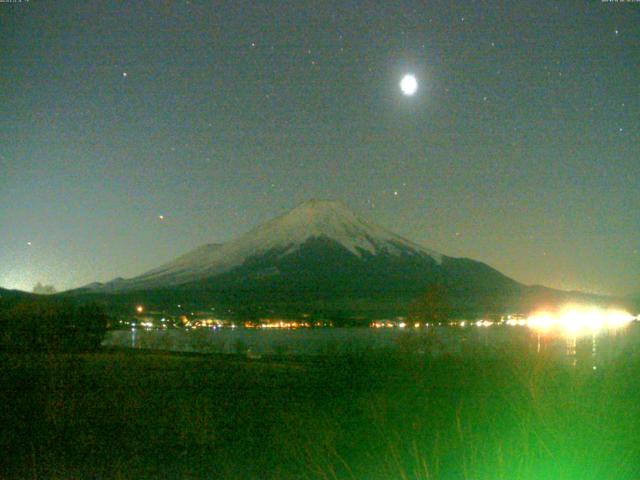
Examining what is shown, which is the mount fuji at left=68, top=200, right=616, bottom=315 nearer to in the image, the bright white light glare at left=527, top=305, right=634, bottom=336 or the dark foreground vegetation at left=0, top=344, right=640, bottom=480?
the bright white light glare at left=527, top=305, right=634, bottom=336

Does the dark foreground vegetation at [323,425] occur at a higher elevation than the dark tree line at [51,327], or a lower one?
lower

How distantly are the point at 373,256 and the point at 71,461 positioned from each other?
125717mm

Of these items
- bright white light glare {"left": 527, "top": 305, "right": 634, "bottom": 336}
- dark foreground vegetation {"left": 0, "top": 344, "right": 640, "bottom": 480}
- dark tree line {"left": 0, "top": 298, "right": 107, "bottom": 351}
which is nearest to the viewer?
dark foreground vegetation {"left": 0, "top": 344, "right": 640, "bottom": 480}

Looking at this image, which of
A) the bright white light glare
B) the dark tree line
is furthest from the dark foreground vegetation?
the bright white light glare

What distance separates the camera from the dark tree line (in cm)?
3400

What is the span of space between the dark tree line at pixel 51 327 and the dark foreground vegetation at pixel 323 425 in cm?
1278

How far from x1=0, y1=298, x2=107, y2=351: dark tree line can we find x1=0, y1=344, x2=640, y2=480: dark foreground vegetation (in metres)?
12.8

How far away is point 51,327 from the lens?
3481 centimetres

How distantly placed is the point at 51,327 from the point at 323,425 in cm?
2426

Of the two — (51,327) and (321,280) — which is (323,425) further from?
(321,280)

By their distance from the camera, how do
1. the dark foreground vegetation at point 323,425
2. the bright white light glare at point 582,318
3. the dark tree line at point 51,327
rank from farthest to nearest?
the bright white light glare at point 582,318
the dark tree line at point 51,327
the dark foreground vegetation at point 323,425

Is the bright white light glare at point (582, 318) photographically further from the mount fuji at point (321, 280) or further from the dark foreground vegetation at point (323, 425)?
the dark foreground vegetation at point (323, 425)

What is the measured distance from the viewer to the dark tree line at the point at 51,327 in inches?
1339

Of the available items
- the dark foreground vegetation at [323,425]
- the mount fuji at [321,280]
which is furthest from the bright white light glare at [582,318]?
the dark foreground vegetation at [323,425]
